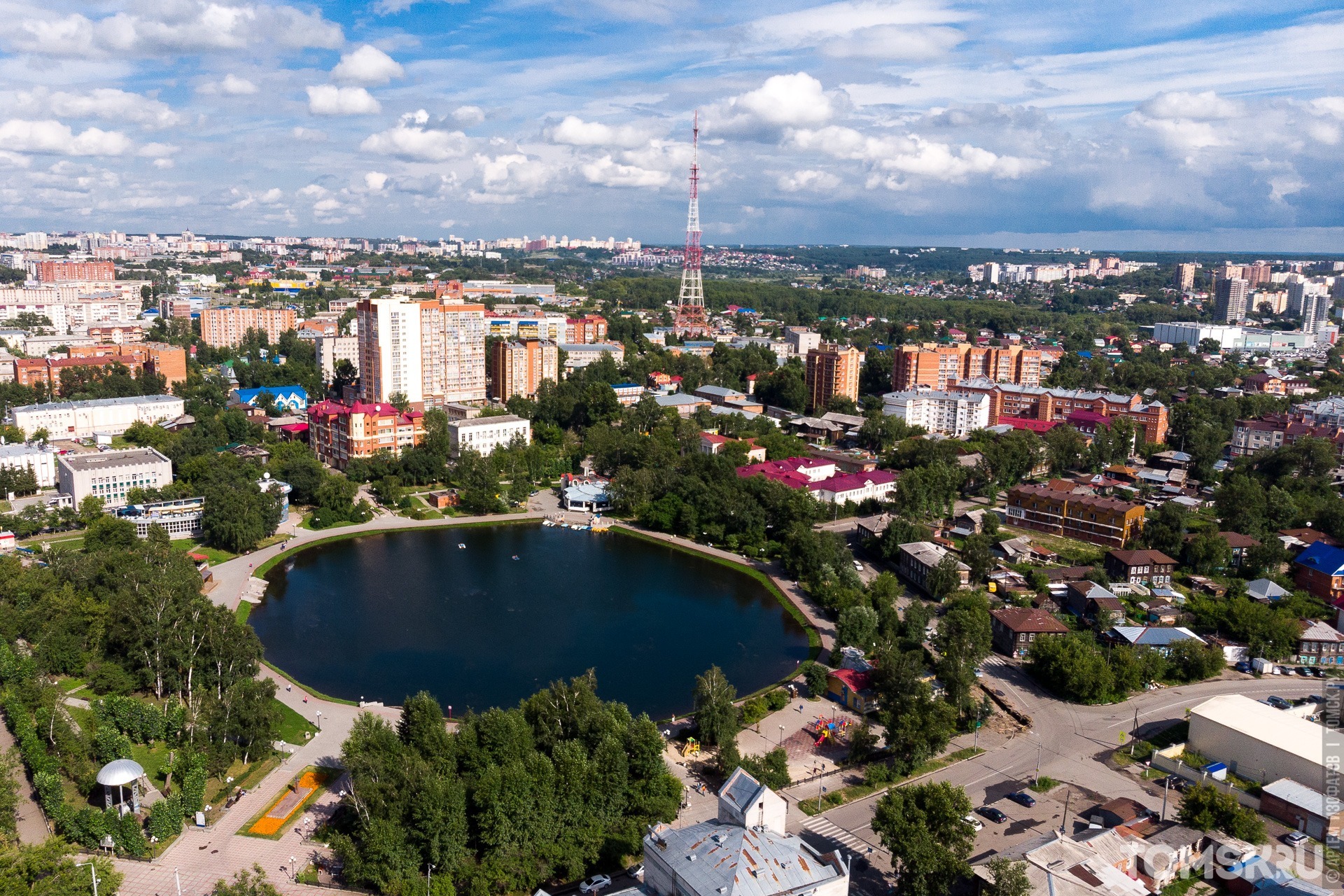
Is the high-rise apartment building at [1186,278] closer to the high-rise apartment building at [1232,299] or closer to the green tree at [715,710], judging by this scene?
the high-rise apartment building at [1232,299]

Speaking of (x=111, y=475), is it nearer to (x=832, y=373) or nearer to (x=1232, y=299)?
(x=832, y=373)

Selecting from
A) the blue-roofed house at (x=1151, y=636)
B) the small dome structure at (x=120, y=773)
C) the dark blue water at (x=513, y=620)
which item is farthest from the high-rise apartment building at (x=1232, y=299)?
the small dome structure at (x=120, y=773)

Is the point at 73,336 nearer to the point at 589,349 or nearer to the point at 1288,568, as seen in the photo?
the point at 589,349

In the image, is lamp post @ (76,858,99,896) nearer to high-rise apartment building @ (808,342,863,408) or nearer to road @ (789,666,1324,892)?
road @ (789,666,1324,892)

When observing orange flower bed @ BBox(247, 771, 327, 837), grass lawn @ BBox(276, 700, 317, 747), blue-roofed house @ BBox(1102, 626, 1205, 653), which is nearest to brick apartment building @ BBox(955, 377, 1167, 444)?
blue-roofed house @ BBox(1102, 626, 1205, 653)

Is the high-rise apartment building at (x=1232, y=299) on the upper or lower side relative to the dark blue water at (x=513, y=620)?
upper

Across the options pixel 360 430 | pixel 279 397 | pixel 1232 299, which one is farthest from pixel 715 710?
pixel 1232 299
